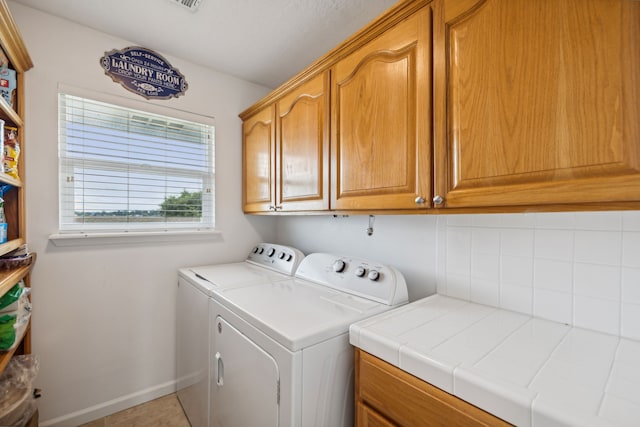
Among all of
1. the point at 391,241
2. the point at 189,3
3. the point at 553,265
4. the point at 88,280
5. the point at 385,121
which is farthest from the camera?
the point at 88,280

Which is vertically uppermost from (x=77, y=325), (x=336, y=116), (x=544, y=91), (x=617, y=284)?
(x=336, y=116)

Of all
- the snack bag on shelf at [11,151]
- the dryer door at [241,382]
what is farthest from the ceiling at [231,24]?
the dryer door at [241,382]

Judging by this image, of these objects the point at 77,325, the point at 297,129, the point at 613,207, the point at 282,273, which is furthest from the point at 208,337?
the point at 613,207

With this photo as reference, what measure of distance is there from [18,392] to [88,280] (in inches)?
24.9

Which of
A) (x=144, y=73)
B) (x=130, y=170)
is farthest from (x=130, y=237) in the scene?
(x=144, y=73)

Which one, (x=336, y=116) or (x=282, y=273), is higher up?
(x=336, y=116)

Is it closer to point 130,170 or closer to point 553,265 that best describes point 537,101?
point 553,265

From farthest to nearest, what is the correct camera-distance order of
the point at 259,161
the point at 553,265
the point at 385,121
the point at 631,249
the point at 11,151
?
the point at 259,161, the point at 11,151, the point at 385,121, the point at 553,265, the point at 631,249

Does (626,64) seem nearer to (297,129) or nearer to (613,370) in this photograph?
(613,370)

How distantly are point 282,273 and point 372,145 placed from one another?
1.11 m

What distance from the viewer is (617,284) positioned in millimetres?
929

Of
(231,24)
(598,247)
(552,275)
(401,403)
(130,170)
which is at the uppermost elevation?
(231,24)

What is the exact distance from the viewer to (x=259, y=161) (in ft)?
6.84

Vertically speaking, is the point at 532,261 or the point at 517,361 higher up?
the point at 532,261
